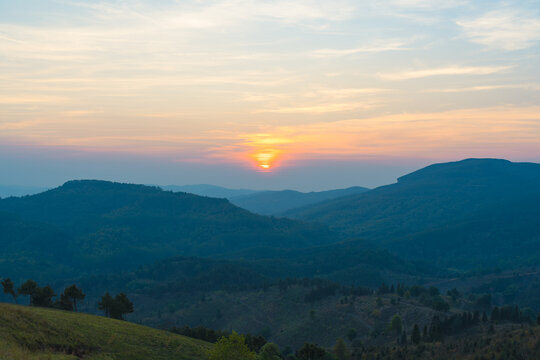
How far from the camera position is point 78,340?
58.8 meters

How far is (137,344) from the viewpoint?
69.6 metres

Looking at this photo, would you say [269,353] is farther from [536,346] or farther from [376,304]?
[376,304]

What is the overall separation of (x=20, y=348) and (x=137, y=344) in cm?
2514

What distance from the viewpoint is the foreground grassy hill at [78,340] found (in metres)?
48.7

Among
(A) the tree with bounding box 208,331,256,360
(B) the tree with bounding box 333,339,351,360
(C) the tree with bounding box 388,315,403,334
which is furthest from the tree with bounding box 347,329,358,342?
(A) the tree with bounding box 208,331,256,360

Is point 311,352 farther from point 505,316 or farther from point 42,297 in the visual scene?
point 505,316

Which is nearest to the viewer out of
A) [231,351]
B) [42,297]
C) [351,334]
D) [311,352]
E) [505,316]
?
[231,351]

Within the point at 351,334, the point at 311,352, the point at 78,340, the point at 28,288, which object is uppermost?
the point at 78,340

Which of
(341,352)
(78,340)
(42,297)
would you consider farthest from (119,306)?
(341,352)

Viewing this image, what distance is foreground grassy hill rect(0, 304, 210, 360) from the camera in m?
48.7

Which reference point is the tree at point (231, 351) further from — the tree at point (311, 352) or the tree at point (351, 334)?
the tree at point (351, 334)

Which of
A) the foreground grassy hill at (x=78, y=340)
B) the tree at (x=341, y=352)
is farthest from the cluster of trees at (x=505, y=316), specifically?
the foreground grassy hill at (x=78, y=340)

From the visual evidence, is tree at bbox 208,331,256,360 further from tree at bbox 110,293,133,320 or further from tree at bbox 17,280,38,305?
tree at bbox 17,280,38,305

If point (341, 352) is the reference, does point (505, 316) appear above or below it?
below
